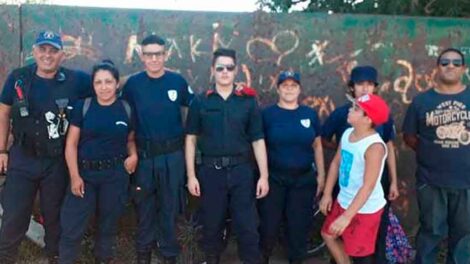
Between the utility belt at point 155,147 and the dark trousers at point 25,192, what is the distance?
2.13 feet

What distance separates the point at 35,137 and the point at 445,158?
3.32 m

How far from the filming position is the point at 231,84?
4.55 m

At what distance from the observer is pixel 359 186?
4.18m

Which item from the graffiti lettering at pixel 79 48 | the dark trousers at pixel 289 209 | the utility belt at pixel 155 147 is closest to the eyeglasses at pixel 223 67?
the utility belt at pixel 155 147

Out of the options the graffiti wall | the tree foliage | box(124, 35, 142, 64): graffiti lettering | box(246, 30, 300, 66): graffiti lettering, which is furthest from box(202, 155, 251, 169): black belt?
the tree foliage

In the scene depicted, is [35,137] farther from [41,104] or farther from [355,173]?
[355,173]

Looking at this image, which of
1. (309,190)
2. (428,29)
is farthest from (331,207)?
(428,29)

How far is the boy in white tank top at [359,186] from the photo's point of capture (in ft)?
13.2

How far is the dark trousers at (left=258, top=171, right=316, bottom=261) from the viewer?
4613 millimetres

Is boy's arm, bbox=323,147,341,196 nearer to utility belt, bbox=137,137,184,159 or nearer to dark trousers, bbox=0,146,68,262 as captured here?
utility belt, bbox=137,137,184,159

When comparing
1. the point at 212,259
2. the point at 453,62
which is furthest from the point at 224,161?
the point at 453,62

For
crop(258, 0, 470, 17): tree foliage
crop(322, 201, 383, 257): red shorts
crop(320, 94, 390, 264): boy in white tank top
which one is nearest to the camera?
crop(320, 94, 390, 264): boy in white tank top

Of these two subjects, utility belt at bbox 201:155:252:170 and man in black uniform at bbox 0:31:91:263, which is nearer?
man in black uniform at bbox 0:31:91:263

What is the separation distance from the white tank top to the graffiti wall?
143 cm
